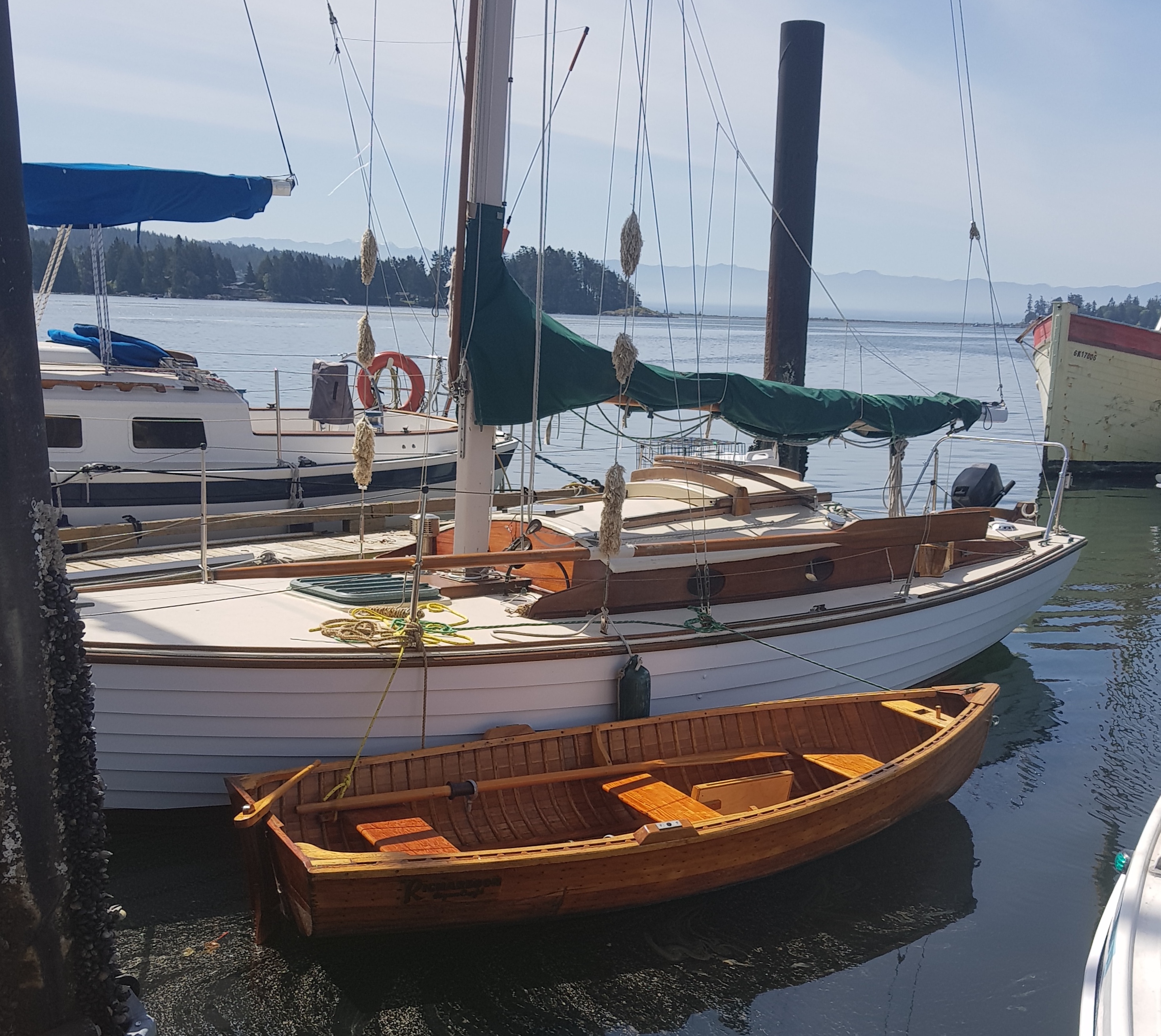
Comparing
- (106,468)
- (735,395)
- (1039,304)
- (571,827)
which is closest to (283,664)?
(571,827)

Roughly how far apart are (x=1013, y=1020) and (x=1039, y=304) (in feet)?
418

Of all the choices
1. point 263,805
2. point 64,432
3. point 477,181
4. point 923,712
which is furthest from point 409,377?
point 263,805

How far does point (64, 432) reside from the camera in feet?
44.0

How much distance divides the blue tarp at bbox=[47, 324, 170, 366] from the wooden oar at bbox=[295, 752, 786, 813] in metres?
9.87

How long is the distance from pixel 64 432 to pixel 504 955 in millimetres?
10082

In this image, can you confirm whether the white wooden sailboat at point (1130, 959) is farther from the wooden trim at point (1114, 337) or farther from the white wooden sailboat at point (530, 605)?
the wooden trim at point (1114, 337)

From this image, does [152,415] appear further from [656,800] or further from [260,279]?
[260,279]

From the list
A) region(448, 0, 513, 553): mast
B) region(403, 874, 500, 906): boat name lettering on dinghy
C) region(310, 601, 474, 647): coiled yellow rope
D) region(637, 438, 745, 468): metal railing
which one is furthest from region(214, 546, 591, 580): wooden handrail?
region(403, 874, 500, 906): boat name lettering on dinghy

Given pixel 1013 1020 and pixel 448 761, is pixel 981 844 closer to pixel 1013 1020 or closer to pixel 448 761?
pixel 1013 1020

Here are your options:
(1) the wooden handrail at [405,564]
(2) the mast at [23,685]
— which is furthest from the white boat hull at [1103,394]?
(2) the mast at [23,685]

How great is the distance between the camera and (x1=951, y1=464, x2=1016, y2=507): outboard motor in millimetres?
13922

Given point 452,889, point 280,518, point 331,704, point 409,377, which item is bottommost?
point 452,889

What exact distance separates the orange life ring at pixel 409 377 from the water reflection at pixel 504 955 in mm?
11970

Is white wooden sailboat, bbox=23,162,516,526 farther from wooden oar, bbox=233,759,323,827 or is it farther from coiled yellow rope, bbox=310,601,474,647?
wooden oar, bbox=233,759,323,827
